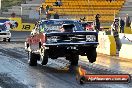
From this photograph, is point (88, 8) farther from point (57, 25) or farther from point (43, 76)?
A: point (43, 76)

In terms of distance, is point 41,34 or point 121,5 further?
Result: point 121,5

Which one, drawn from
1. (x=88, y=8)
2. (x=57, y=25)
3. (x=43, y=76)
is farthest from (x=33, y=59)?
(x=88, y=8)

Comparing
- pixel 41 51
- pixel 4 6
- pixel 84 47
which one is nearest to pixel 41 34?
pixel 41 51

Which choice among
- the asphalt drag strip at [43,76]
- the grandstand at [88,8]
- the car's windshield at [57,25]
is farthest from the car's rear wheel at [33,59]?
the grandstand at [88,8]

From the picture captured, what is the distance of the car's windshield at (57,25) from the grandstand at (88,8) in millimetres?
37778

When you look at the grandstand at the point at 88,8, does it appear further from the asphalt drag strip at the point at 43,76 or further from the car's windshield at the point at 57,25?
the asphalt drag strip at the point at 43,76

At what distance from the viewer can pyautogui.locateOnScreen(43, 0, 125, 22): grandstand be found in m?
55.5

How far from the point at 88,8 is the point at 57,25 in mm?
41101

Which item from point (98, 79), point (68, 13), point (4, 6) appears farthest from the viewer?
point (4, 6)

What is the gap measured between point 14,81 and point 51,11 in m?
44.4

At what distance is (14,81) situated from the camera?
40.3 feet

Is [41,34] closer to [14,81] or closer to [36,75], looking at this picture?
[36,75]

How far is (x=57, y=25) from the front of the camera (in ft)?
53.2

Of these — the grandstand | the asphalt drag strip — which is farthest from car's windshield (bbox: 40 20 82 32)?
the grandstand
